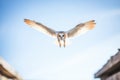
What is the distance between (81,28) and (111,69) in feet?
10.8

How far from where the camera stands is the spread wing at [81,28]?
7.72 m

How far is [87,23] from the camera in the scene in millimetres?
7773

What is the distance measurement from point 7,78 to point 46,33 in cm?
283

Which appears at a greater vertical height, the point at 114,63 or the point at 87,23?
the point at 87,23

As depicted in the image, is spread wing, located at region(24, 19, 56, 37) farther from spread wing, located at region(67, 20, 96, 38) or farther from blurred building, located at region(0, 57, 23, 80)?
blurred building, located at region(0, 57, 23, 80)

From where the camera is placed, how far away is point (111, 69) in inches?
407

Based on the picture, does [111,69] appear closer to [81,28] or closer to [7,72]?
[81,28]

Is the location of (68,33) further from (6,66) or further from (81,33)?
(6,66)

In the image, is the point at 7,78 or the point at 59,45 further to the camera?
the point at 7,78

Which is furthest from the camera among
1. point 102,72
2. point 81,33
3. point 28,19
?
point 102,72

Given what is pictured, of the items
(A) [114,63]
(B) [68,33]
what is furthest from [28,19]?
(A) [114,63]

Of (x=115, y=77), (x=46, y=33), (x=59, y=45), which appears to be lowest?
(x=115, y=77)

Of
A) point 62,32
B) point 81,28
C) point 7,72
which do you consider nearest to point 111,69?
point 81,28

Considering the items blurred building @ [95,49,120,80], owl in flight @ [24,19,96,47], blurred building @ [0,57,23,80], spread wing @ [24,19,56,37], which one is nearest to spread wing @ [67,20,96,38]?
owl in flight @ [24,19,96,47]
